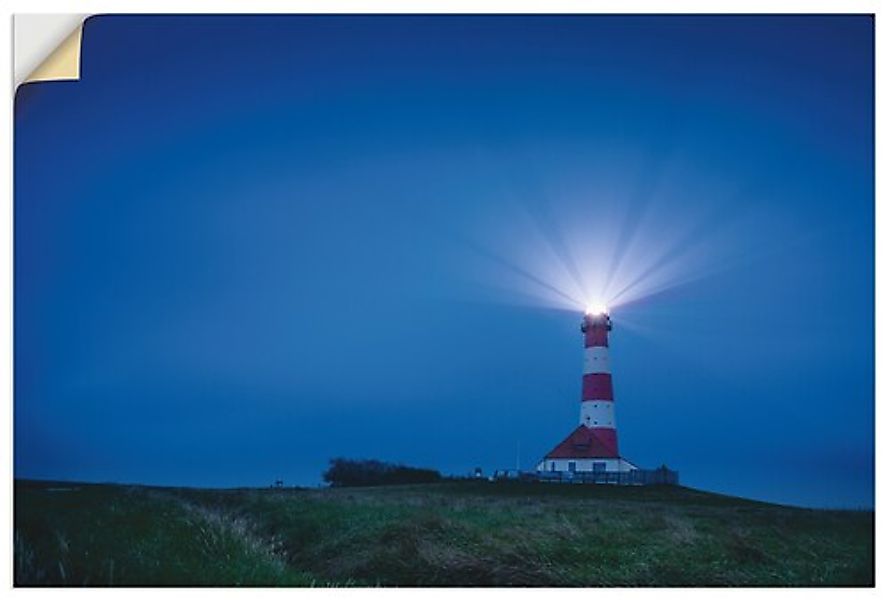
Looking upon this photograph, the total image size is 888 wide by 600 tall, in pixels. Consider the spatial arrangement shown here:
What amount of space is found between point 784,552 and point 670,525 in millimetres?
637

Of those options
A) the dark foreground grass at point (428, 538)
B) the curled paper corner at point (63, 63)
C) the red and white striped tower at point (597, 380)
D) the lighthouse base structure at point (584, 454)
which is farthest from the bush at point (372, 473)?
the curled paper corner at point (63, 63)

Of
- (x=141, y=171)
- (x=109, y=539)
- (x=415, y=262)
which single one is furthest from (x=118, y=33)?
(x=109, y=539)

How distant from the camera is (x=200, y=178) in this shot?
248 inches

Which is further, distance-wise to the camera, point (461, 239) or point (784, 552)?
point (461, 239)

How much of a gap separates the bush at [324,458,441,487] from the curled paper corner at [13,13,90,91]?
8.98 ft

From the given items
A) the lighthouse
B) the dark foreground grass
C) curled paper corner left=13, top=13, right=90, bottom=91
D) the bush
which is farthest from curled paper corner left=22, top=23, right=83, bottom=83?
the lighthouse

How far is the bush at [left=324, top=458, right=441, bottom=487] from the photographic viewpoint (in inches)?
249

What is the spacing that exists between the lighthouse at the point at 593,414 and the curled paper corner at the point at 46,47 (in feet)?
10.9

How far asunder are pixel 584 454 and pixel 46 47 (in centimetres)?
382

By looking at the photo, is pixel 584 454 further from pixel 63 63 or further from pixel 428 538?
pixel 63 63

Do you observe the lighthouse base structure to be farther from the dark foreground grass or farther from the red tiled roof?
the dark foreground grass

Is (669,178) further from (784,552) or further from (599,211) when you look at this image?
(784,552)

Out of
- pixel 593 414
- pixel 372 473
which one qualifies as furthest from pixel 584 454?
pixel 372 473

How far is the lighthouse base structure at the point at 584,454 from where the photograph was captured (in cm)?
640
